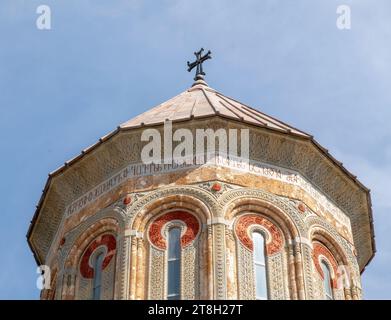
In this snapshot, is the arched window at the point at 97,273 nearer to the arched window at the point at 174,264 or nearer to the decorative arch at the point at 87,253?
the decorative arch at the point at 87,253

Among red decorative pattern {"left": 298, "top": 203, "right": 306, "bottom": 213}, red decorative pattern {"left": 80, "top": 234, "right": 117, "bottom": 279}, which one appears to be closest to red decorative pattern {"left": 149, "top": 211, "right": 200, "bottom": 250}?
red decorative pattern {"left": 80, "top": 234, "right": 117, "bottom": 279}

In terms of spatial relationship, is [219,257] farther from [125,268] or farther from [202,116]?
[202,116]

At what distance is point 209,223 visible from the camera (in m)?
22.5

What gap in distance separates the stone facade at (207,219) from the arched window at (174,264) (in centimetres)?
11

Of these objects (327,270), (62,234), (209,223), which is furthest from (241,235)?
(62,234)

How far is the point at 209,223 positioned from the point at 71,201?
3.91 meters

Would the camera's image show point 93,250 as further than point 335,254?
No

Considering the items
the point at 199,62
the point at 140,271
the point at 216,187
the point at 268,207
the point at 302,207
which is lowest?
the point at 140,271

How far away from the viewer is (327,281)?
76.8 ft

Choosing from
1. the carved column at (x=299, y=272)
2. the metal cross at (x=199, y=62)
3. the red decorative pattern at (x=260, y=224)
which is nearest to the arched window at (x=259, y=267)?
the red decorative pattern at (x=260, y=224)

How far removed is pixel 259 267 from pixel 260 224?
1.11 metres

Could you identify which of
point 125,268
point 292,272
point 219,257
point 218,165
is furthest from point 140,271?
point 292,272

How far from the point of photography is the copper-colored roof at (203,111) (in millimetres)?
23922

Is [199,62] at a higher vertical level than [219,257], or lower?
higher
